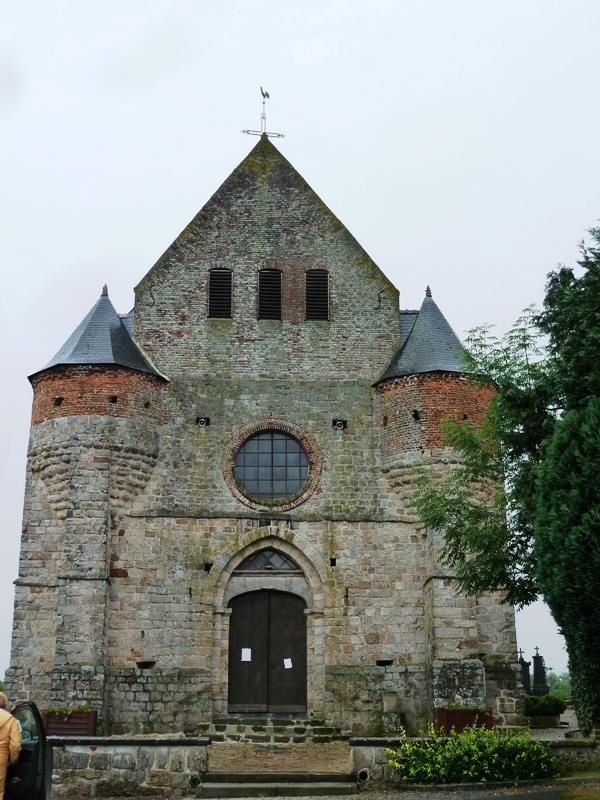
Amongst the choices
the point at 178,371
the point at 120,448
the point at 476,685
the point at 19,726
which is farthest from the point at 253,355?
the point at 19,726

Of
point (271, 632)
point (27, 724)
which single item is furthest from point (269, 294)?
point (27, 724)

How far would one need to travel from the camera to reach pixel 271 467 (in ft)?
68.8

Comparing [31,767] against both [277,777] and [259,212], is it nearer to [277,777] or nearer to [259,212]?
[277,777]

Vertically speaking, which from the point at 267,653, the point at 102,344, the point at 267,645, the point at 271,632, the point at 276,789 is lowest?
the point at 276,789

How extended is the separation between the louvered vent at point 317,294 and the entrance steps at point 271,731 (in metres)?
8.53

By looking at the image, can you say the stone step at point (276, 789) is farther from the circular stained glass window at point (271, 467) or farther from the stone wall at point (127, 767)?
the circular stained glass window at point (271, 467)

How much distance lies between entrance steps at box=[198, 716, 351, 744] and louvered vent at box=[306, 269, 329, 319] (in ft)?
28.0

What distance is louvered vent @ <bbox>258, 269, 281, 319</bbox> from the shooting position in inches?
874

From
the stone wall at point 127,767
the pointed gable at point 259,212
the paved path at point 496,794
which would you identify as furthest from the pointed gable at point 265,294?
the paved path at point 496,794

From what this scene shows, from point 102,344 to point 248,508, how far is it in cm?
453

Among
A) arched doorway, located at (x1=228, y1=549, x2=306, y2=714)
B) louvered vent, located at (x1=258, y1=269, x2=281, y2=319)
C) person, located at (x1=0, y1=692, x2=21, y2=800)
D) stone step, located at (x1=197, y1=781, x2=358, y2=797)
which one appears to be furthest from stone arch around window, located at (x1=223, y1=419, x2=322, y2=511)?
person, located at (x1=0, y1=692, x2=21, y2=800)

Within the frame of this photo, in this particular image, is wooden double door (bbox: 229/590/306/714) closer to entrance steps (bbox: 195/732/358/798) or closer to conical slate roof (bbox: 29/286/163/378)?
entrance steps (bbox: 195/732/358/798)

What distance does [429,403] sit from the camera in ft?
67.3

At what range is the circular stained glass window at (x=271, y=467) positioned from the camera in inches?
821
